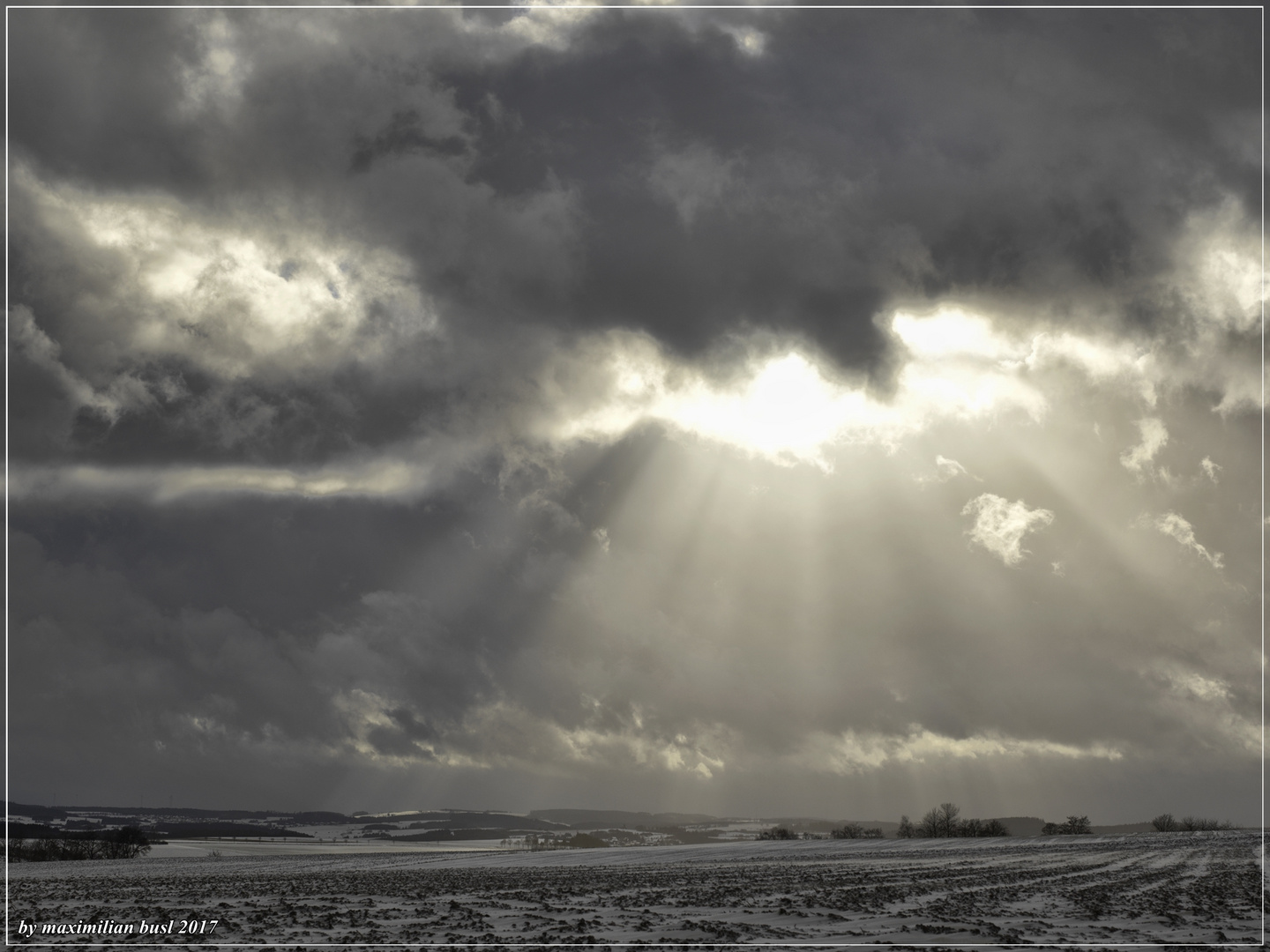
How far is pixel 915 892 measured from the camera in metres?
→ 69.9

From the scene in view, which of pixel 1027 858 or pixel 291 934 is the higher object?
pixel 291 934

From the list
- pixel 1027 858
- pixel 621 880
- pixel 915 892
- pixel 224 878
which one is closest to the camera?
pixel 915 892

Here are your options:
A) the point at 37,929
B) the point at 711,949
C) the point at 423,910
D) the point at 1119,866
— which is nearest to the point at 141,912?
the point at 37,929

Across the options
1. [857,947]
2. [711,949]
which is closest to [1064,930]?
[857,947]

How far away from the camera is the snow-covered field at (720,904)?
48562 mm

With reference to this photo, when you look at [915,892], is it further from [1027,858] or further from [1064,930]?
[1027,858]

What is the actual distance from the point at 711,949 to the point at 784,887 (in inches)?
1504

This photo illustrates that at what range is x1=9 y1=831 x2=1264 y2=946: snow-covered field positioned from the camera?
159 feet

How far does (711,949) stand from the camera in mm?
43125

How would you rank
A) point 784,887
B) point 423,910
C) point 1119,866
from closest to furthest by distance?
point 423,910 < point 784,887 < point 1119,866

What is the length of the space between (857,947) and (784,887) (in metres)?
36.9

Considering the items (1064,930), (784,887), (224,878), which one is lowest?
(224,878)

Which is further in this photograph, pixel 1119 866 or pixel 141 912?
pixel 1119 866

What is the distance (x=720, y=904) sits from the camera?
64.1 meters
